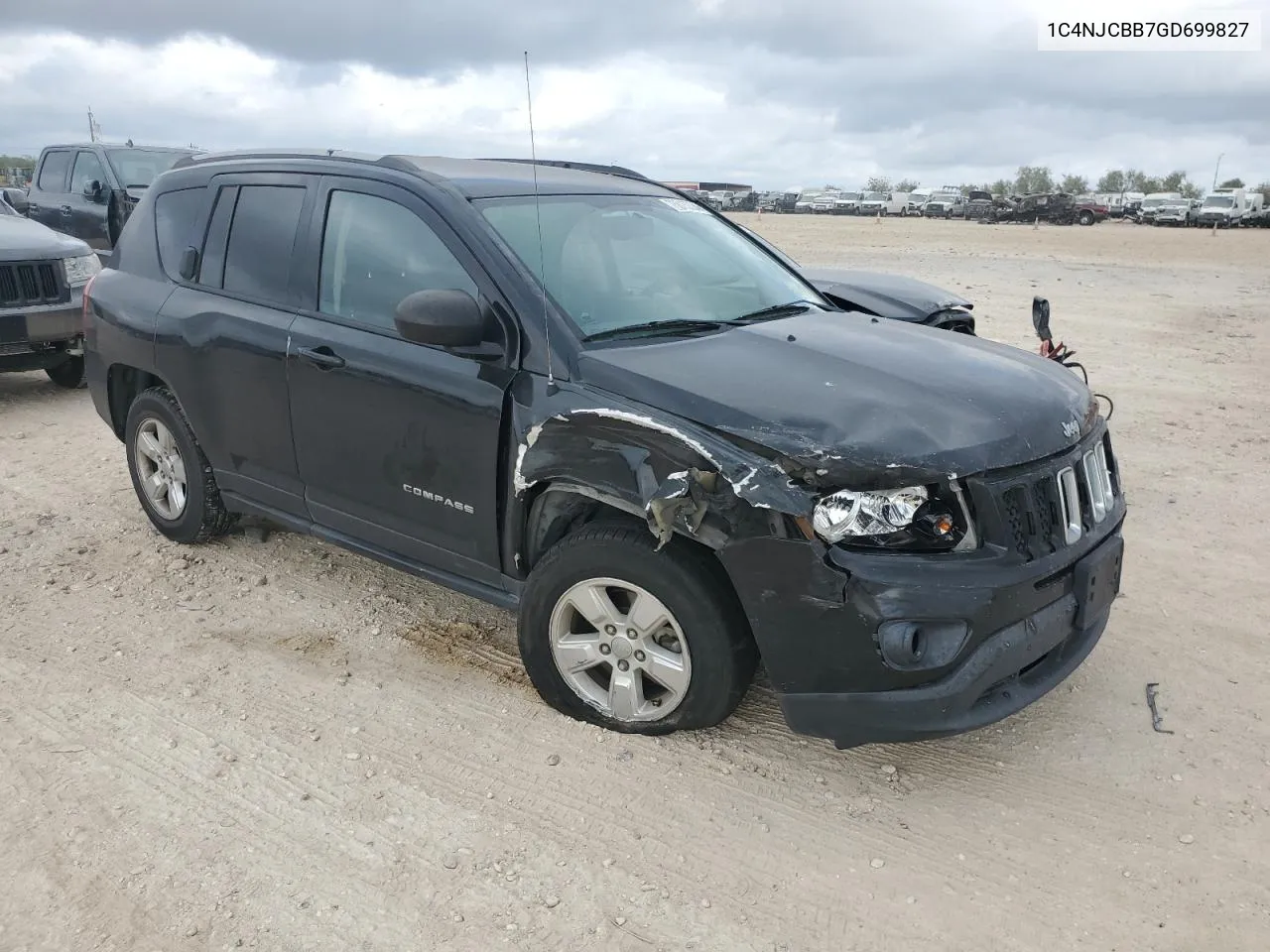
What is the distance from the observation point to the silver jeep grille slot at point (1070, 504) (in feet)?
9.86

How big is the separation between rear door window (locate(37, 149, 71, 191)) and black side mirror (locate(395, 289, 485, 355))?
458 inches

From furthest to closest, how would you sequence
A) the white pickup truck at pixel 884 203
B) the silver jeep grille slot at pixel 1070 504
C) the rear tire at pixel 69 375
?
the white pickup truck at pixel 884 203, the rear tire at pixel 69 375, the silver jeep grille slot at pixel 1070 504

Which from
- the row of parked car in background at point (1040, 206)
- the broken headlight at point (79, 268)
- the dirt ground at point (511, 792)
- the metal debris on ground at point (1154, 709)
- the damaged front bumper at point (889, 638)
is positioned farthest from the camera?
the row of parked car in background at point (1040, 206)

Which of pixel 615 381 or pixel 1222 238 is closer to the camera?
pixel 615 381

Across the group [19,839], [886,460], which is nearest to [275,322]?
[19,839]

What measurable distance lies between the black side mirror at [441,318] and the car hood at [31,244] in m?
6.07

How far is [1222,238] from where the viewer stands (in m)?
33.8

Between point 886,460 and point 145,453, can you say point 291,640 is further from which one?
point 886,460

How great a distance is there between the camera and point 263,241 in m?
4.23

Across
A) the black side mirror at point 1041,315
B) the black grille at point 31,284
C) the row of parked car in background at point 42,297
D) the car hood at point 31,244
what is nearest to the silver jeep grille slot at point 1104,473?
the black side mirror at point 1041,315

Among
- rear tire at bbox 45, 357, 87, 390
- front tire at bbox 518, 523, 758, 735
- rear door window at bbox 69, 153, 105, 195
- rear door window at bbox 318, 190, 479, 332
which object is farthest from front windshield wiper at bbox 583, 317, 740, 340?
rear door window at bbox 69, 153, 105, 195

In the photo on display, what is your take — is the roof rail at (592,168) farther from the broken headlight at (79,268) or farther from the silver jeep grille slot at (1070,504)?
the broken headlight at (79,268)

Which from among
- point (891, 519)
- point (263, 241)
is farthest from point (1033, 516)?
point (263, 241)

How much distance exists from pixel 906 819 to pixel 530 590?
1.38 metres
